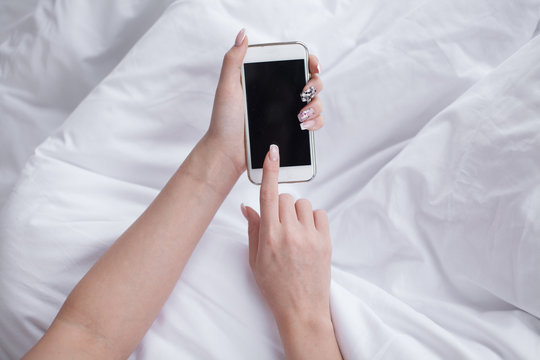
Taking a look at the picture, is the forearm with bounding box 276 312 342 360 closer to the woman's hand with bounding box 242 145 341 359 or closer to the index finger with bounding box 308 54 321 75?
the woman's hand with bounding box 242 145 341 359

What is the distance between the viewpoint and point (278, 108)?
75 centimetres

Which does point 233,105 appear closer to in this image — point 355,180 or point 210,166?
point 210,166

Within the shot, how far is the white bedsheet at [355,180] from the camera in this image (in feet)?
2.13

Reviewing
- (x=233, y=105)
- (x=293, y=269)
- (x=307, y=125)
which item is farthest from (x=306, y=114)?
(x=293, y=269)

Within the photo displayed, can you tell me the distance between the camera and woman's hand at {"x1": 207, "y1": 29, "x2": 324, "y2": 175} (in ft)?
2.40

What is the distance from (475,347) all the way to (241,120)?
0.53m

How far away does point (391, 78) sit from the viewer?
791 millimetres

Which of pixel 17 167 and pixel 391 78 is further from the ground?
pixel 391 78

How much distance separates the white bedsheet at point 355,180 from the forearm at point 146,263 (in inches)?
1.7

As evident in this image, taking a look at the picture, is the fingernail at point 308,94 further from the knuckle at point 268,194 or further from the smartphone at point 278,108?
the knuckle at point 268,194

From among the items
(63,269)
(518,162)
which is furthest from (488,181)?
(63,269)

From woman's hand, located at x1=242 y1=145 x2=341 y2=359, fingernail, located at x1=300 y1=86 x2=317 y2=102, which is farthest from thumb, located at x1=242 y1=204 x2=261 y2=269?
fingernail, located at x1=300 y1=86 x2=317 y2=102

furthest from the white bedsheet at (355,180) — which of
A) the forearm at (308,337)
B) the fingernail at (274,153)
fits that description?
the fingernail at (274,153)

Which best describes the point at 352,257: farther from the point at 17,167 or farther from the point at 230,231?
the point at 17,167
